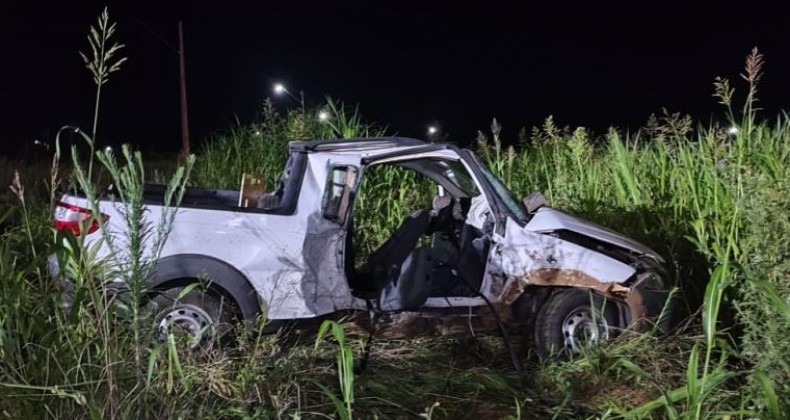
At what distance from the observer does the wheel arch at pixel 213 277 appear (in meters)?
4.37

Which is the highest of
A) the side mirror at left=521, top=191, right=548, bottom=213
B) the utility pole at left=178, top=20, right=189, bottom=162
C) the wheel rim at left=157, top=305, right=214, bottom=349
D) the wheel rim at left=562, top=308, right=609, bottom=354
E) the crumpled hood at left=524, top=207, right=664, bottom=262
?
the utility pole at left=178, top=20, right=189, bottom=162

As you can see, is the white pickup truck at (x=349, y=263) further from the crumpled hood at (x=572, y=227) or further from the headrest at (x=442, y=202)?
the headrest at (x=442, y=202)

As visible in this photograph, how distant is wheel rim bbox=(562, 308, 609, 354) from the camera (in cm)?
453

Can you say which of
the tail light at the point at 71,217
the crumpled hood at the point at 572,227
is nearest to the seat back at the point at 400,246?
the crumpled hood at the point at 572,227

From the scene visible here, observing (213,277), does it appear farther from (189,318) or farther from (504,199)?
(504,199)

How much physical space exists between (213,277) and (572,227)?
2303mm

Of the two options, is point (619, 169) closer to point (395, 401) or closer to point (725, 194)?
point (725, 194)

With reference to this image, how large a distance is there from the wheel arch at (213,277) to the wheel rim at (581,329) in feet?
6.54

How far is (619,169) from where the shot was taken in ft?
21.7

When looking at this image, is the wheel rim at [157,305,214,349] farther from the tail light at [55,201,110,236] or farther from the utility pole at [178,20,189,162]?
the utility pole at [178,20,189,162]

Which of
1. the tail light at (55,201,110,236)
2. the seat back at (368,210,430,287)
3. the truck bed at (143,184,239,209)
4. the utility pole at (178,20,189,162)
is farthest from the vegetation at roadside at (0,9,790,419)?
the utility pole at (178,20,189,162)

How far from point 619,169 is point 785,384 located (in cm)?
379

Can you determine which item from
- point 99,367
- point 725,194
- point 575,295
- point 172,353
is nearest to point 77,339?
point 99,367

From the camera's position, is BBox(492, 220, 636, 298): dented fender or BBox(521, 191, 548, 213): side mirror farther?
BBox(521, 191, 548, 213): side mirror
